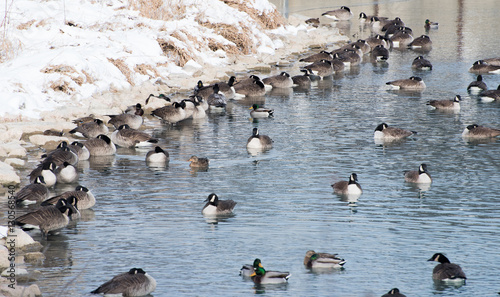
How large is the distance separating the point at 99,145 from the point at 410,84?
48.4ft

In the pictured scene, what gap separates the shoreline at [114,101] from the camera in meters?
20.0

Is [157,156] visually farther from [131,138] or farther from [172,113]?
[172,113]

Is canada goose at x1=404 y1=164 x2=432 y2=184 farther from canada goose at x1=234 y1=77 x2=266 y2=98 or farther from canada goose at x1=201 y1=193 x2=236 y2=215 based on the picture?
canada goose at x1=234 y1=77 x2=266 y2=98

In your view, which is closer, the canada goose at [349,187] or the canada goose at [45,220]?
the canada goose at [45,220]

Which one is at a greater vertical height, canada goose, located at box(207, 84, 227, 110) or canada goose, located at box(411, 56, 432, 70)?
canada goose, located at box(411, 56, 432, 70)

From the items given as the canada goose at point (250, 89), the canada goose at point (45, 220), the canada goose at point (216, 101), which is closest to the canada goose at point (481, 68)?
the canada goose at point (250, 89)

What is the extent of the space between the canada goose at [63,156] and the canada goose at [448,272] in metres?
10.4

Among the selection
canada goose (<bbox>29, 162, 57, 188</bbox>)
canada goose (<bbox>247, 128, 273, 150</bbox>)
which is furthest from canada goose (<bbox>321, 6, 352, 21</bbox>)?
canada goose (<bbox>29, 162, 57, 188</bbox>)

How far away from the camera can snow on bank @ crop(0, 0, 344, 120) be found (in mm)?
25781

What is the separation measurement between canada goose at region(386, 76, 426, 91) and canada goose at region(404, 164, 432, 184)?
40.9ft

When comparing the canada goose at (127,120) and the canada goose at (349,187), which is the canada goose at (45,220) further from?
the canada goose at (127,120)

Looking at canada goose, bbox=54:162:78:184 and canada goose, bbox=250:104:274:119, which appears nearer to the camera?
canada goose, bbox=54:162:78:184

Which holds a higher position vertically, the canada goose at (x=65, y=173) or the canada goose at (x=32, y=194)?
the canada goose at (x=65, y=173)

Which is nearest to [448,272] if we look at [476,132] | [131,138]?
[476,132]
